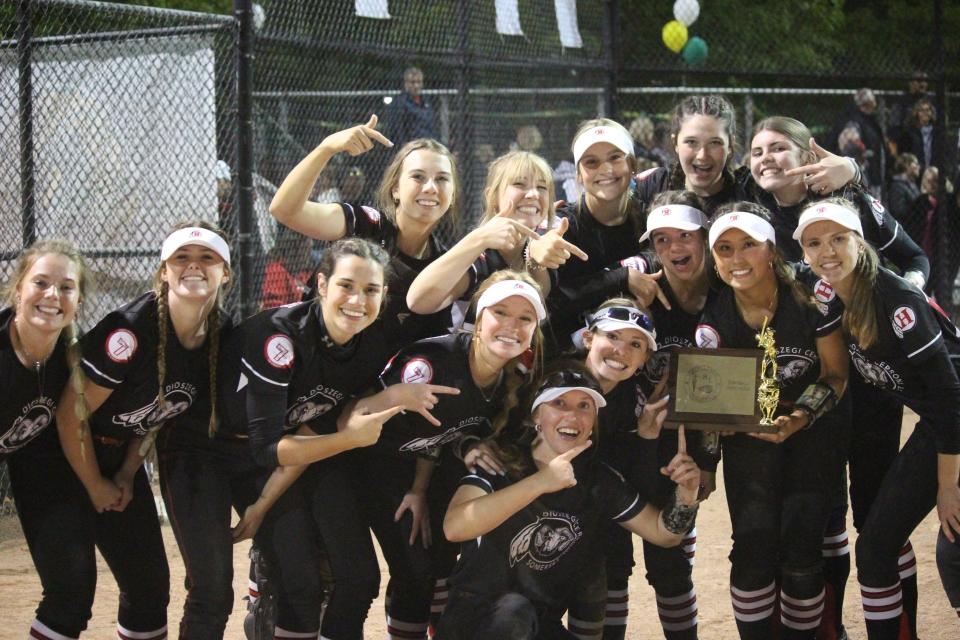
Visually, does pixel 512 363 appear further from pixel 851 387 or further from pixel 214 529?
pixel 851 387

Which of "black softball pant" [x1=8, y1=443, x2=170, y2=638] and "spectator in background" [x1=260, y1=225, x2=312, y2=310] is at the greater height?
"spectator in background" [x1=260, y1=225, x2=312, y2=310]

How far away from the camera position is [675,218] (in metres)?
4.93

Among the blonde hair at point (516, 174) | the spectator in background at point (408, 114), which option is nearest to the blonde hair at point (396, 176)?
the blonde hair at point (516, 174)

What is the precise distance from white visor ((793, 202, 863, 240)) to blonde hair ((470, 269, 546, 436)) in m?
1.06

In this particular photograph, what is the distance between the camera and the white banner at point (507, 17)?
10.2 m

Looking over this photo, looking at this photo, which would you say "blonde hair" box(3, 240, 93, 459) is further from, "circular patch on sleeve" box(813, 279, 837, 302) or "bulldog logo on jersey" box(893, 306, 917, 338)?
"bulldog logo on jersey" box(893, 306, 917, 338)

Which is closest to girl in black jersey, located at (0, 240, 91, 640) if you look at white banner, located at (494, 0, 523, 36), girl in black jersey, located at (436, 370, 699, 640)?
girl in black jersey, located at (436, 370, 699, 640)

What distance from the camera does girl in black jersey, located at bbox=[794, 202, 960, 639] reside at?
4648 mm

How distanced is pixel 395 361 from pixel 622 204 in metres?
1.30

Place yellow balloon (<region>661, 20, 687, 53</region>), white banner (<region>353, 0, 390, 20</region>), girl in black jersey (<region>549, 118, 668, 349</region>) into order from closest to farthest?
girl in black jersey (<region>549, 118, 668, 349</region>)
white banner (<region>353, 0, 390, 20</region>)
yellow balloon (<region>661, 20, 687, 53</region>)

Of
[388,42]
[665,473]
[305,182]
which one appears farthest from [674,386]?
[388,42]

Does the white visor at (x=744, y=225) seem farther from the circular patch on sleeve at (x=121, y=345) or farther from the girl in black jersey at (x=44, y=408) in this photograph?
the girl in black jersey at (x=44, y=408)

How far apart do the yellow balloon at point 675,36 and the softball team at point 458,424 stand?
9887 millimetres

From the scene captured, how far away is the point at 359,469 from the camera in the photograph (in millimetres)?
4891
